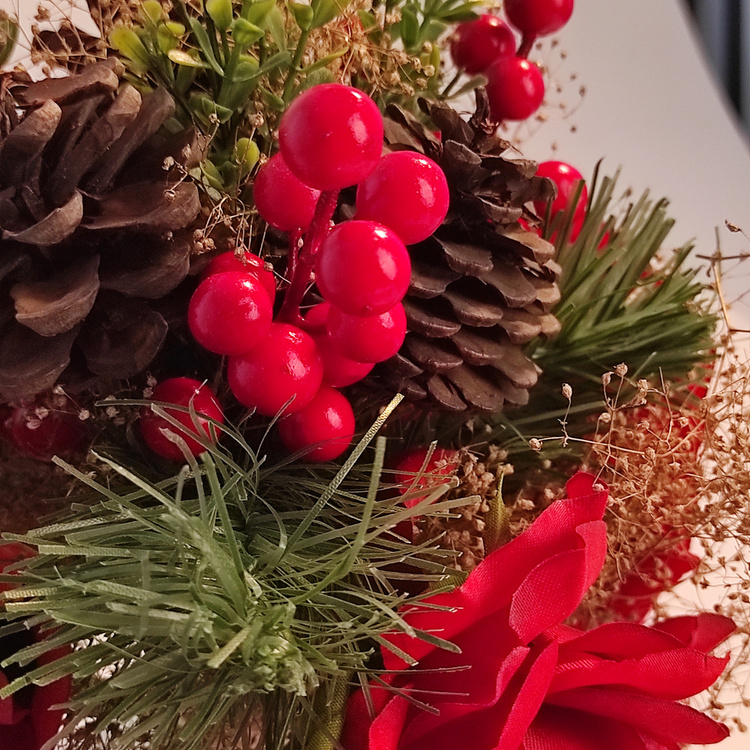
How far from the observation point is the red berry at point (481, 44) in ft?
1.30

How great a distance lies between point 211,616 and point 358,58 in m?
0.23

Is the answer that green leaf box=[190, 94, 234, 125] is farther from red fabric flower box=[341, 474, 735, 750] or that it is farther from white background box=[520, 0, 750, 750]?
white background box=[520, 0, 750, 750]

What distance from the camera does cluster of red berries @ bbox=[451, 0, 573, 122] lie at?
14.9 inches

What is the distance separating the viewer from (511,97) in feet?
1.24

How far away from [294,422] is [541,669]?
0.39 feet

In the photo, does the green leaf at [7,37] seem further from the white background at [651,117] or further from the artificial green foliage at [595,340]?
the white background at [651,117]

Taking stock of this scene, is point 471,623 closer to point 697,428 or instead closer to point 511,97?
point 697,428

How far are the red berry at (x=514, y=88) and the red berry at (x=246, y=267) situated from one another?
0.55 feet

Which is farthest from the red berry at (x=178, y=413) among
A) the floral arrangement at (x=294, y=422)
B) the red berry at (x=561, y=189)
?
the red berry at (x=561, y=189)

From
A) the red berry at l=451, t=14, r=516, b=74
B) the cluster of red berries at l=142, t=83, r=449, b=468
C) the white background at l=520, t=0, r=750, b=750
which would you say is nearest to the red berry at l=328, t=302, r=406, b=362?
the cluster of red berries at l=142, t=83, r=449, b=468

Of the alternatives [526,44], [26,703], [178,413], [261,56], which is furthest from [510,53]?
[26,703]

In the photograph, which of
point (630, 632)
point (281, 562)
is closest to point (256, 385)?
point (281, 562)

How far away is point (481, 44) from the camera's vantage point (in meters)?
0.40

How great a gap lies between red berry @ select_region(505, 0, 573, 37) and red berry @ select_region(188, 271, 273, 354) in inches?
9.2
